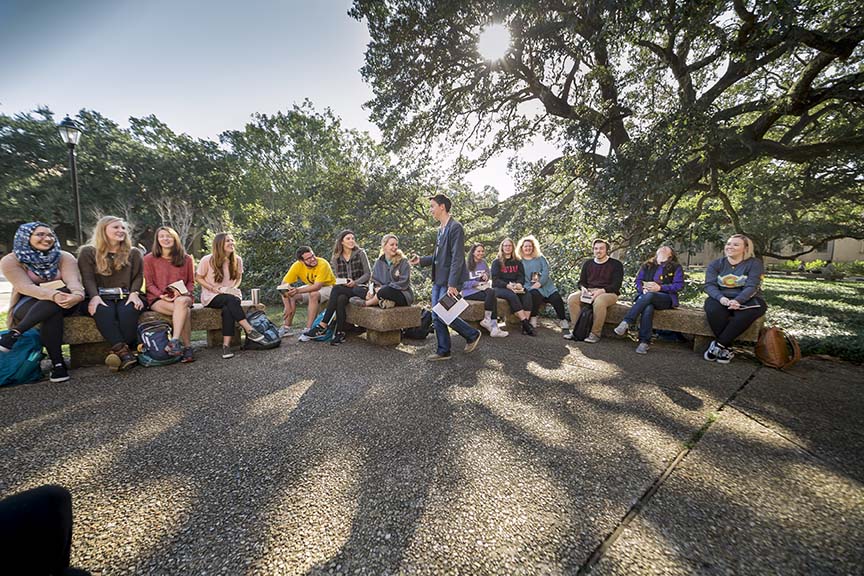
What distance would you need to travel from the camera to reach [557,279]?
7.52 metres

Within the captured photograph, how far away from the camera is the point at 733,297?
14.3ft

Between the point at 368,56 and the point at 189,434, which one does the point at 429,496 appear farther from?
the point at 368,56

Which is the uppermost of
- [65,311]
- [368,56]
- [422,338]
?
[368,56]

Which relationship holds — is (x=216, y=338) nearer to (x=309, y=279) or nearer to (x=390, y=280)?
(x=309, y=279)

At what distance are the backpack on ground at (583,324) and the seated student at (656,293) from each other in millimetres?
450

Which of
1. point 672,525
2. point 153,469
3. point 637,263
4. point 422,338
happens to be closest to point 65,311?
point 153,469

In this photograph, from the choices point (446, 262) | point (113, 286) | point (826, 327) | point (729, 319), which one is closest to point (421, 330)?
point (446, 262)

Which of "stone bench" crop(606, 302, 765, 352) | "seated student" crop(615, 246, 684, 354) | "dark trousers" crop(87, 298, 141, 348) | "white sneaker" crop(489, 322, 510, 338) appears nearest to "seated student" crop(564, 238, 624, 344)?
"seated student" crop(615, 246, 684, 354)

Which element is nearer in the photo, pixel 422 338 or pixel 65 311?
pixel 65 311

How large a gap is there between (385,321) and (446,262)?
129cm

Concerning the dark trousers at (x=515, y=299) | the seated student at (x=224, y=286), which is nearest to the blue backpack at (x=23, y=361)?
the seated student at (x=224, y=286)

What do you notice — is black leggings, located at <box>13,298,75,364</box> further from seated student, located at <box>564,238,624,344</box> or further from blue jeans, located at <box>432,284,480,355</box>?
seated student, located at <box>564,238,624,344</box>

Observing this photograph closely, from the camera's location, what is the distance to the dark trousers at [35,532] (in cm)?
87

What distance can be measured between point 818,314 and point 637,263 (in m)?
3.90
